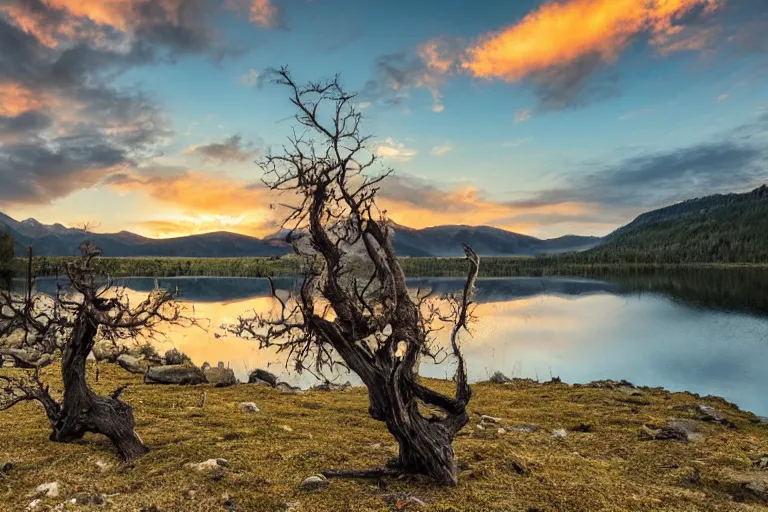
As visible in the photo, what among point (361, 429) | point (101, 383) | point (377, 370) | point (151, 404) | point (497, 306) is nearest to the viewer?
point (377, 370)

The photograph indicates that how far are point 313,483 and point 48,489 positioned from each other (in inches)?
181

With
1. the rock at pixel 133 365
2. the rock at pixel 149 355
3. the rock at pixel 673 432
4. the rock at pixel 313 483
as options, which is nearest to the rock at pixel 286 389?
the rock at pixel 133 365

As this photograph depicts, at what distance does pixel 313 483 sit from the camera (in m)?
8.73

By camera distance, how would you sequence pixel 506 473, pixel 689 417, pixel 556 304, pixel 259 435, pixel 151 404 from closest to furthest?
pixel 506 473 < pixel 259 435 < pixel 151 404 < pixel 689 417 < pixel 556 304

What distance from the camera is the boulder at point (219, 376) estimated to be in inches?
818

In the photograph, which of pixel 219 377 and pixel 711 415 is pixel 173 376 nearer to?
pixel 219 377

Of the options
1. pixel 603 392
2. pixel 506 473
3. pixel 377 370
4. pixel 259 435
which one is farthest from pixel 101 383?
→ pixel 603 392

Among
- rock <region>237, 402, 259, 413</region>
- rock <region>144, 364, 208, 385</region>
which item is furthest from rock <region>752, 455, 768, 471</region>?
rock <region>144, 364, 208, 385</region>

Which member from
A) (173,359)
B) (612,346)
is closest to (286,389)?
(173,359)

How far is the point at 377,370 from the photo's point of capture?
8.83 meters

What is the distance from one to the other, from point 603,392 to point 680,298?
250 feet

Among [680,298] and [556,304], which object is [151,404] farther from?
[680,298]

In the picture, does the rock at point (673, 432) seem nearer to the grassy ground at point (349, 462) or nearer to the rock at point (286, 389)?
the grassy ground at point (349, 462)

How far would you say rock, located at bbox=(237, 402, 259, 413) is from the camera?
1580cm
